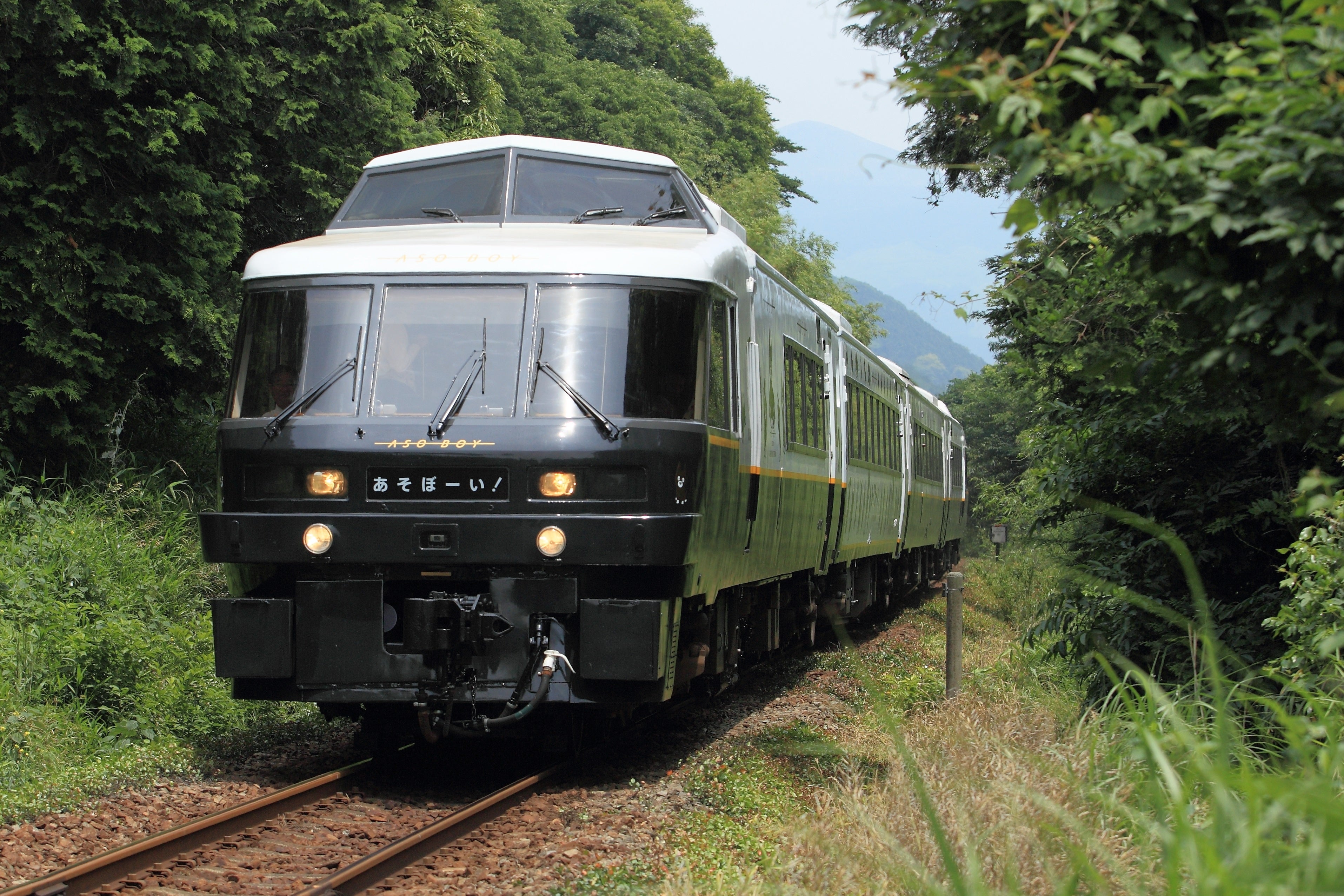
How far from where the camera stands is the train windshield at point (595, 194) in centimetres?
816

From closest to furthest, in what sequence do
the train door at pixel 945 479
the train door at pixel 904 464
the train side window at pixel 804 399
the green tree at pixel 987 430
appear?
the train side window at pixel 804 399 < the train door at pixel 904 464 < the train door at pixel 945 479 < the green tree at pixel 987 430

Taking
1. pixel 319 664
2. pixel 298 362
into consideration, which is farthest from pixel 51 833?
pixel 298 362

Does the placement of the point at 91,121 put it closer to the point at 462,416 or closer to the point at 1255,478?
the point at 462,416

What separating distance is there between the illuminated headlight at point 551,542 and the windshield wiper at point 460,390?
27.9 inches

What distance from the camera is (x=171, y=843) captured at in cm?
545

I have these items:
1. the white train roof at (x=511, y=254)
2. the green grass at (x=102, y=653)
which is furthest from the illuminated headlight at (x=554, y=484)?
the green grass at (x=102, y=653)

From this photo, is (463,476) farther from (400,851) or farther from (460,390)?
(400,851)

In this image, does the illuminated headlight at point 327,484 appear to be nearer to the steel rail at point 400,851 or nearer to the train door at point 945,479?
the steel rail at point 400,851

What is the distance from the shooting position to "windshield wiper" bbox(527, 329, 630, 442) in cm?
662

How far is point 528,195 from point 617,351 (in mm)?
1856

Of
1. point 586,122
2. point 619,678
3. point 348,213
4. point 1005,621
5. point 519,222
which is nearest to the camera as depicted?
point 619,678

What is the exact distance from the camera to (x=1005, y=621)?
18656 mm

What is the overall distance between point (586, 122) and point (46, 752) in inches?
1450

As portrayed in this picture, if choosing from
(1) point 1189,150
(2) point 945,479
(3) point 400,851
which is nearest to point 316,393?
(3) point 400,851
